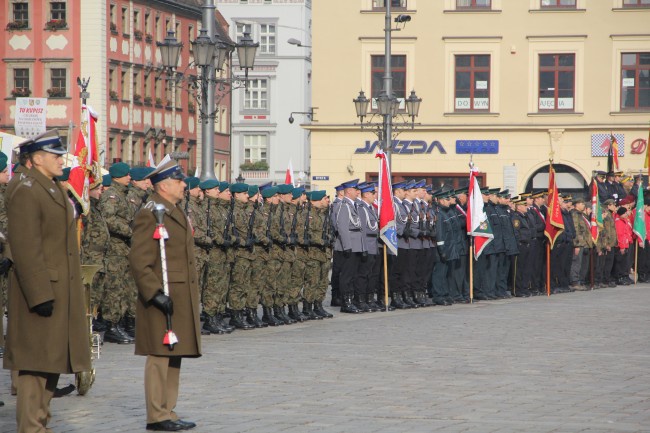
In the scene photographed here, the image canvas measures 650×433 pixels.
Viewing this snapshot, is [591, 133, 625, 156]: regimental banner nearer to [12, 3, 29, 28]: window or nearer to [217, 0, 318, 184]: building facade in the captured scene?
[12, 3, 29, 28]: window

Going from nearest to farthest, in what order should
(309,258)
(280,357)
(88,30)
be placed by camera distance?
1. (280,357)
2. (309,258)
3. (88,30)

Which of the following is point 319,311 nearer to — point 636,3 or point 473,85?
point 473,85

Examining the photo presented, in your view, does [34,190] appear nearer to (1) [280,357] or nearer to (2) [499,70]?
(1) [280,357]

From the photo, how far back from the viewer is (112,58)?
69438 mm

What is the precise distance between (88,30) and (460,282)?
45466 mm

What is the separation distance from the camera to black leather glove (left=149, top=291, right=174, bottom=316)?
9867 millimetres

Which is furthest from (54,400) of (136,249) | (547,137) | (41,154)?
(547,137)

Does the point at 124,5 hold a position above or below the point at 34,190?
above

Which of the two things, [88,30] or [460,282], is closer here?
[460,282]

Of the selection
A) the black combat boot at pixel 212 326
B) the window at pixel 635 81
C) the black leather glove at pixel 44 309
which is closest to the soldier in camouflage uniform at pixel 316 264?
the black combat boot at pixel 212 326

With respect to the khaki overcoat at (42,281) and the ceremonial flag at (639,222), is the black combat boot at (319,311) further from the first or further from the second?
the ceremonial flag at (639,222)

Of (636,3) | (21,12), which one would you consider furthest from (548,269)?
(21,12)

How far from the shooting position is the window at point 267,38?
4213 inches

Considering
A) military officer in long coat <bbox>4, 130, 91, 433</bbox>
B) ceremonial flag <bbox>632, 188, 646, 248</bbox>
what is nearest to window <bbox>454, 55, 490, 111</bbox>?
ceremonial flag <bbox>632, 188, 646, 248</bbox>
